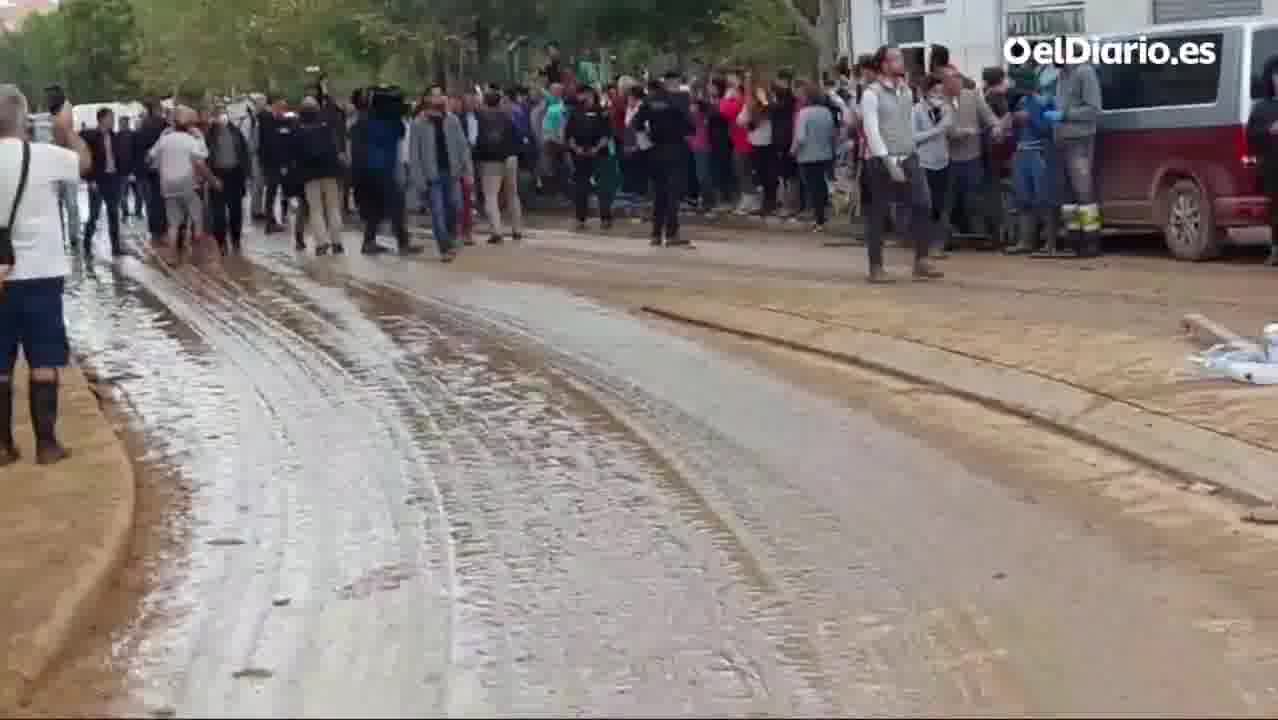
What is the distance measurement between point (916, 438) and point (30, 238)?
4.36 meters

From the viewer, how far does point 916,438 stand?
10.7 metres

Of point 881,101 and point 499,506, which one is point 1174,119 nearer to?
point 881,101

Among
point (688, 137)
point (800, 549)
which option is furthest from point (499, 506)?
point (688, 137)

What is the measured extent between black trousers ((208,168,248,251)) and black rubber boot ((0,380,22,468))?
13.5 meters

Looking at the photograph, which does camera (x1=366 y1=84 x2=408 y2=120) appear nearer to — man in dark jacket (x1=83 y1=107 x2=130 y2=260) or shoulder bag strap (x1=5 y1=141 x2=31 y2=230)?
man in dark jacket (x1=83 y1=107 x2=130 y2=260)

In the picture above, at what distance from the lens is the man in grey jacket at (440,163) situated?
2133 cm

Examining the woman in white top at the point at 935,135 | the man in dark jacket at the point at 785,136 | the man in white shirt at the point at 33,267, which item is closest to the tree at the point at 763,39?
the man in dark jacket at the point at 785,136

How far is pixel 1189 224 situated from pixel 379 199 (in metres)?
8.31

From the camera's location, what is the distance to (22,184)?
995 centimetres

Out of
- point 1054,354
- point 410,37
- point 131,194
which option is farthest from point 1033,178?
point 410,37

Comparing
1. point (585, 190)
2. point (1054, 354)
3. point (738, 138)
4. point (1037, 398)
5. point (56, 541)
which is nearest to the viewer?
point (56, 541)

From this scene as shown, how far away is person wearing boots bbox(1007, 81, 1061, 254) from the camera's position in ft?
63.1

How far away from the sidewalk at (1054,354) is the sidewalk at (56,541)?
4.64 metres

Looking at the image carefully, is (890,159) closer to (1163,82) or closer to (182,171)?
(1163,82)
